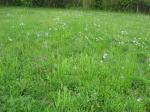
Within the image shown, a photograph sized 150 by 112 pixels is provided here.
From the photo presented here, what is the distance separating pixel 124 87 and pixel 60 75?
1.00 metres

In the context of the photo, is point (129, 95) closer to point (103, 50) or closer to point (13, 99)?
point (13, 99)

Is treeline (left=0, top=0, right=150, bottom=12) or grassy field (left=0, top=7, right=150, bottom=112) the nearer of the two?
grassy field (left=0, top=7, right=150, bottom=112)

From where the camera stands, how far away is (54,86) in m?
4.39

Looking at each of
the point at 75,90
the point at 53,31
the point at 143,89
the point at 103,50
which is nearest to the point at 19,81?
the point at 75,90

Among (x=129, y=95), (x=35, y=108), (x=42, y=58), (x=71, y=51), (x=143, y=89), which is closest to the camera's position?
(x=35, y=108)

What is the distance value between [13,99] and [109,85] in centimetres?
142

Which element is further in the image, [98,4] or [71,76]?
[98,4]

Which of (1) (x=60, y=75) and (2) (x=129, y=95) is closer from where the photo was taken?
(2) (x=129, y=95)

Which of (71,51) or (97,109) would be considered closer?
(97,109)

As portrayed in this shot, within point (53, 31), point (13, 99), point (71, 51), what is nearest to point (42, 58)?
point (71, 51)

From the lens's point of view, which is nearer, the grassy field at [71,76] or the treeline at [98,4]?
the grassy field at [71,76]

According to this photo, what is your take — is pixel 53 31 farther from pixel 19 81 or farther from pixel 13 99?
pixel 13 99

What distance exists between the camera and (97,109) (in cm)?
389

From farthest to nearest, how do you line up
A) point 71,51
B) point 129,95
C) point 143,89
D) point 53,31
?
point 53,31
point 71,51
point 143,89
point 129,95
